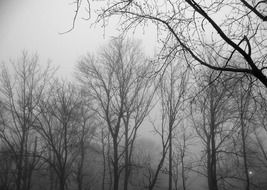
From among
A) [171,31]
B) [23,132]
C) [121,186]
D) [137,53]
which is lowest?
[121,186]

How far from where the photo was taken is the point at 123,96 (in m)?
13.4

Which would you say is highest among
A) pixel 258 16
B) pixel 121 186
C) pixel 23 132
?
pixel 258 16

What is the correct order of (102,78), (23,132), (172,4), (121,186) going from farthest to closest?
(121,186) → (23,132) → (102,78) → (172,4)

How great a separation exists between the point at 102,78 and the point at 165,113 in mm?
4448

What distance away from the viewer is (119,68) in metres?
13.8

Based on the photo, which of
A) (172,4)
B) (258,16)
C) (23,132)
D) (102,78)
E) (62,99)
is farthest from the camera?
(23,132)

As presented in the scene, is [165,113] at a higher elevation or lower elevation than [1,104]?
lower

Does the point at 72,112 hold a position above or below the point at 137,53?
below

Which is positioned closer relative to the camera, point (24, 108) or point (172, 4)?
point (172, 4)

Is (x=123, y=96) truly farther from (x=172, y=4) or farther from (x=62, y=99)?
(x=172, y=4)

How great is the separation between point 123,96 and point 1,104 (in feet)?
30.5

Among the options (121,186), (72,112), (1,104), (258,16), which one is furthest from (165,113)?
(121,186)

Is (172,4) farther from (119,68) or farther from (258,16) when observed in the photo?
(119,68)

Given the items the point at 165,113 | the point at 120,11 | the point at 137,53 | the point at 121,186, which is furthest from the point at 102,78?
the point at 121,186
